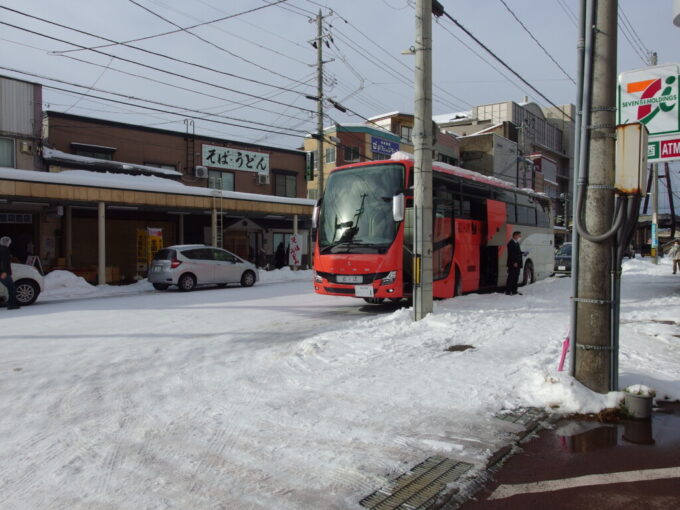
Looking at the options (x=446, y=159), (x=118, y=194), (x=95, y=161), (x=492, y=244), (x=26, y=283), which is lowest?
(x=26, y=283)

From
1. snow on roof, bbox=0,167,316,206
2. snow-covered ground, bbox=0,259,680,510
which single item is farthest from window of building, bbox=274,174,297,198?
snow-covered ground, bbox=0,259,680,510

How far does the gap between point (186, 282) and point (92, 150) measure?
10.8 m

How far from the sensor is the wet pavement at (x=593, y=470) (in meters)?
2.86

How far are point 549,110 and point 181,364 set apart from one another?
78703mm

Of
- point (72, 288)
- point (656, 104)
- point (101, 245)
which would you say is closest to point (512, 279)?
point (656, 104)

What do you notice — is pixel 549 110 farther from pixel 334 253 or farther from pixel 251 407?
pixel 251 407

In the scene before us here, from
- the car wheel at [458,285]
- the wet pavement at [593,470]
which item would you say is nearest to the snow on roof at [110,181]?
the car wheel at [458,285]

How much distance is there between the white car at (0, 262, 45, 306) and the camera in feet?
39.7

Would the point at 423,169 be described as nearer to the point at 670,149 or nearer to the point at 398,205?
the point at 398,205

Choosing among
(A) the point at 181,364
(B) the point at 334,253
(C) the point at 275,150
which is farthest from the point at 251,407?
(C) the point at 275,150

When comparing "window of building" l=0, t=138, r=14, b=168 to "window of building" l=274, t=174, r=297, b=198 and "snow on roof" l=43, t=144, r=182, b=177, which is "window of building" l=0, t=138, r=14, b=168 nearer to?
"snow on roof" l=43, t=144, r=182, b=177

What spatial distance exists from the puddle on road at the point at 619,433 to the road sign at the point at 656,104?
624cm

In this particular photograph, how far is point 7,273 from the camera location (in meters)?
11.3

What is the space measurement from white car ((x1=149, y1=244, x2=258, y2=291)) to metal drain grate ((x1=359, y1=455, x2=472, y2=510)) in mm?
13940
